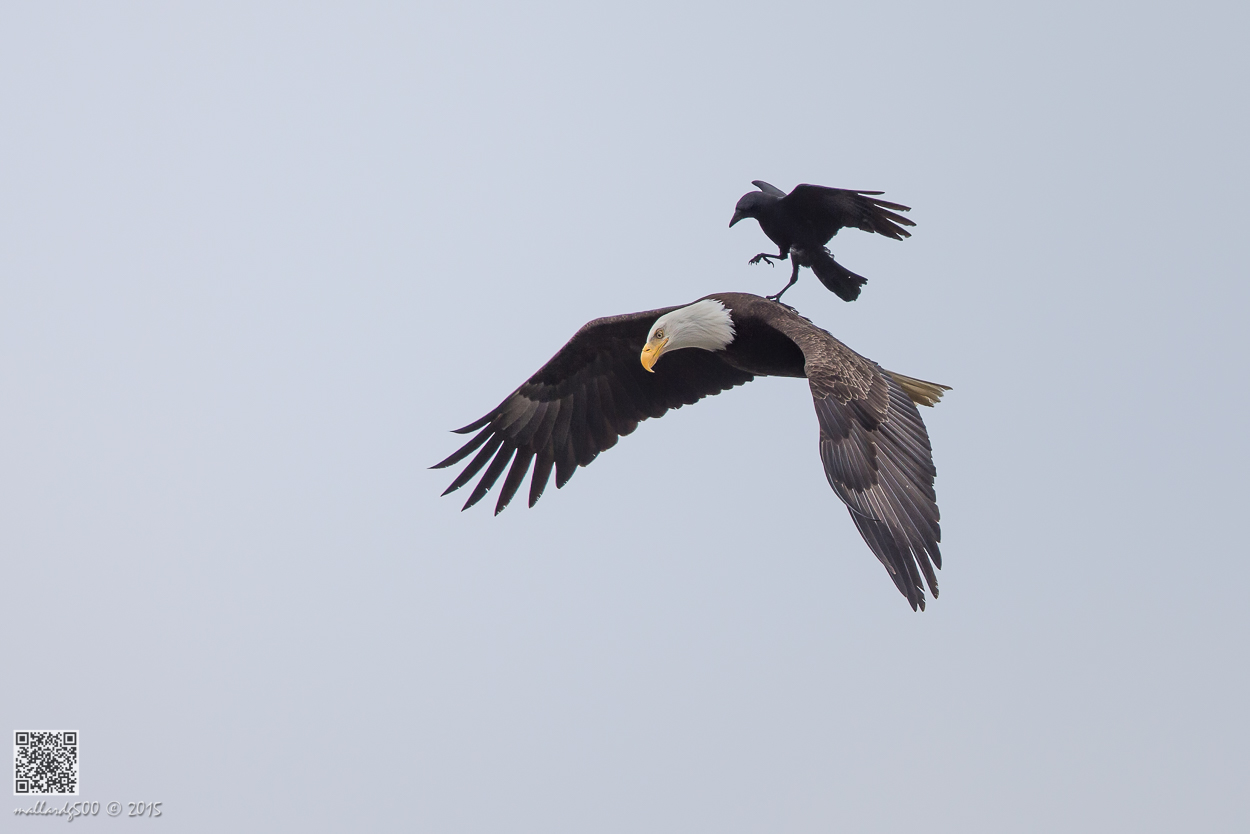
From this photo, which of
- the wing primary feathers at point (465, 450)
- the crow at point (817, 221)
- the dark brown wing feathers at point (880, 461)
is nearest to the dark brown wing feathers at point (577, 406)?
the wing primary feathers at point (465, 450)

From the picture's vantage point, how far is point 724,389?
10.5 meters

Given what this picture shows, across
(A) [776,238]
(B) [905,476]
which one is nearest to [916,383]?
(A) [776,238]

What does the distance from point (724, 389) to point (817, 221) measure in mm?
1879

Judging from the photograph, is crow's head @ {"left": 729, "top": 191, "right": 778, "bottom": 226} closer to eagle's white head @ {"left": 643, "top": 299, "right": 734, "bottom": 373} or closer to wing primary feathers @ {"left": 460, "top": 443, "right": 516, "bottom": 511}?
eagle's white head @ {"left": 643, "top": 299, "right": 734, "bottom": 373}

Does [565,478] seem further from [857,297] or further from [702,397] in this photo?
[857,297]

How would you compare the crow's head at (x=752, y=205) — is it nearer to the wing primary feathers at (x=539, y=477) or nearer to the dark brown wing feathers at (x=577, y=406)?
the dark brown wing feathers at (x=577, y=406)

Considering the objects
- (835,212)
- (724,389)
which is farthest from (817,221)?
(724,389)

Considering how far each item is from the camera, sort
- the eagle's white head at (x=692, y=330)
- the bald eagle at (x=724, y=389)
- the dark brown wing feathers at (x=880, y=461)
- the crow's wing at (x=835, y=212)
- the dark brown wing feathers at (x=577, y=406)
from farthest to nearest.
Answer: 1. the dark brown wing feathers at (x=577, y=406)
2. the eagle's white head at (x=692, y=330)
3. the crow's wing at (x=835, y=212)
4. the bald eagle at (x=724, y=389)
5. the dark brown wing feathers at (x=880, y=461)

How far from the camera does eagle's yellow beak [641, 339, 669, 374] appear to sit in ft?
31.3

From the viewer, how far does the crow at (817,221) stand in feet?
29.2

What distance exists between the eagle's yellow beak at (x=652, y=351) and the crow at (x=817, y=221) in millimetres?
876

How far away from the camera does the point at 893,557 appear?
726 centimetres

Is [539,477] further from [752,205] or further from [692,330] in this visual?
[752,205]

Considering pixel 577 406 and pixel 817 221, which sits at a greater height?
pixel 817 221
